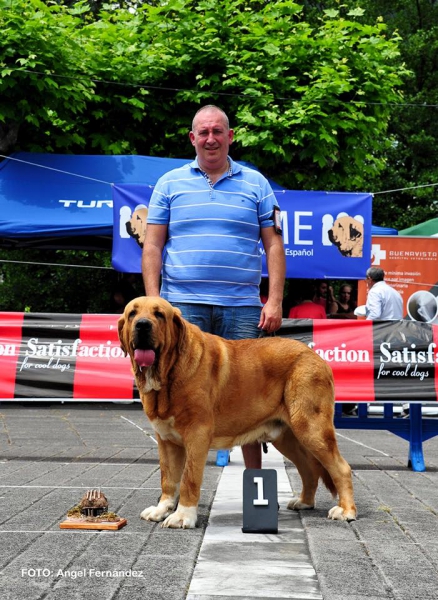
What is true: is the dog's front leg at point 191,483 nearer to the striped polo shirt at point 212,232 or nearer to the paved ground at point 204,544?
the paved ground at point 204,544

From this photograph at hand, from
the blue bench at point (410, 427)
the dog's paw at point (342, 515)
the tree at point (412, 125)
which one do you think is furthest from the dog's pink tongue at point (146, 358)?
the tree at point (412, 125)

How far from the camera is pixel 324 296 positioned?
15.8 m

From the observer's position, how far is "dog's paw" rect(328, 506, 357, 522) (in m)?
5.12

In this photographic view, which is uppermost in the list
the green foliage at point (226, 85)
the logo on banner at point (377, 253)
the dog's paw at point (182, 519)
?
the green foliage at point (226, 85)

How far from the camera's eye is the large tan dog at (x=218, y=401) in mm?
4863

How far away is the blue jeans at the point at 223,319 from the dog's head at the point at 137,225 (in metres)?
7.62

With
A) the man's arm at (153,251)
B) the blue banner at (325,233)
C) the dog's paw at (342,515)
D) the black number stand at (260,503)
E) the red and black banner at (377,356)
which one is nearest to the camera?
the black number stand at (260,503)

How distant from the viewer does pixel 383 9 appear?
114ft

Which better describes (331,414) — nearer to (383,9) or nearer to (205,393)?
(205,393)

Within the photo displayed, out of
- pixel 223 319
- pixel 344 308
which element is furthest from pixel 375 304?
pixel 223 319

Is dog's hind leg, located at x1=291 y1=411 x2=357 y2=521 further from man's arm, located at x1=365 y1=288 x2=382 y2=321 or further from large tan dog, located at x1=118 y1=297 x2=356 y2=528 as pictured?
man's arm, located at x1=365 y1=288 x2=382 y2=321

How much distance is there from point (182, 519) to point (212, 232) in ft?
5.56

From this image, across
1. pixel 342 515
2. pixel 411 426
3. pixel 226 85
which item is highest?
pixel 226 85

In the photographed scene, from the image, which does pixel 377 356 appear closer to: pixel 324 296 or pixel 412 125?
pixel 324 296
